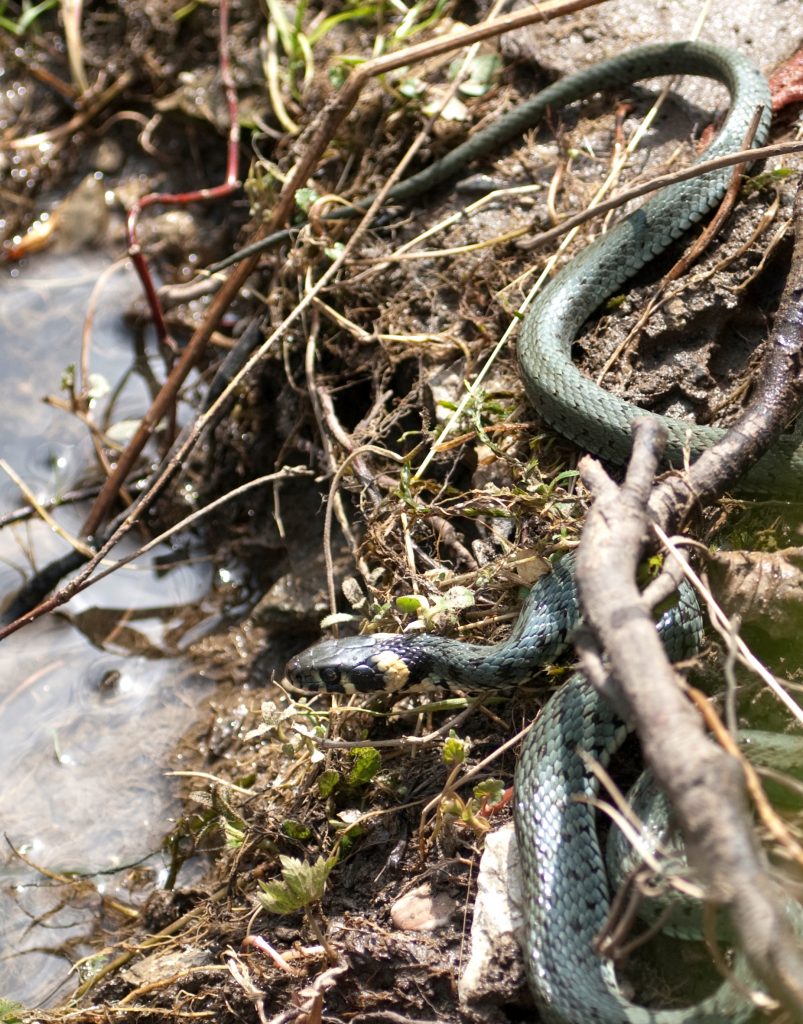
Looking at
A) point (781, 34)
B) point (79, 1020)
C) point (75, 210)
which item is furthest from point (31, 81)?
point (79, 1020)

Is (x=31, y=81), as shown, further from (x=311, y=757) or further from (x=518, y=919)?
(x=518, y=919)

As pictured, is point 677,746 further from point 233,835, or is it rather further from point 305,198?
point 305,198

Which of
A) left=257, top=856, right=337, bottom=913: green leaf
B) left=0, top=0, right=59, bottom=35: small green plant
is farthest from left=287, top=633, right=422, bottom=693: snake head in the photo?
left=0, top=0, right=59, bottom=35: small green plant

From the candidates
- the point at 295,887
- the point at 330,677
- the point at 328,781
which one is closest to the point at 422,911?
the point at 295,887

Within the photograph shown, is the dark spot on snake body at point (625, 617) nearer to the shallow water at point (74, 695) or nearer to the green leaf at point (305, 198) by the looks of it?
the shallow water at point (74, 695)

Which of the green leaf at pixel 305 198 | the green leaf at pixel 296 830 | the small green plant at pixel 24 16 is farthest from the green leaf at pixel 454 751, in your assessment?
the small green plant at pixel 24 16

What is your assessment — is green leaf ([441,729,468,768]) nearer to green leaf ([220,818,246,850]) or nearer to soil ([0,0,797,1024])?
soil ([0,0,797,1024])
